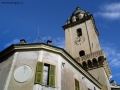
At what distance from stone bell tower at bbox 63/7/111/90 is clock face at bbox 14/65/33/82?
36.9 feet

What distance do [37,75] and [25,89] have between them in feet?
3.66

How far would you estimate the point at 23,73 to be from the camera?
10414 millimetres

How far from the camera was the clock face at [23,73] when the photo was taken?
33.3 ft

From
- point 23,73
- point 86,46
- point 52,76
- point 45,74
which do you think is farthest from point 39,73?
point 86,46

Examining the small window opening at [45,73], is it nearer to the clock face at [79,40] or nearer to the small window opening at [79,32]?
the clock face at [79,40]

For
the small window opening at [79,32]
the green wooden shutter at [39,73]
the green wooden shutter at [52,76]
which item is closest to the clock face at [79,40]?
the small window opening at [79,32]

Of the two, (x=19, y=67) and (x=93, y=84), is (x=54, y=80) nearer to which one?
(x=19, y=67)

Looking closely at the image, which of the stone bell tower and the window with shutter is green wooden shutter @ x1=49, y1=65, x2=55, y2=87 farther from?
the stone bell tower

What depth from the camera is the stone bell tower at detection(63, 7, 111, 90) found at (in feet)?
67.7

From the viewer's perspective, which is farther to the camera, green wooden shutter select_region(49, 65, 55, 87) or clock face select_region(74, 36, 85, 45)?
clock face select_region(74, 36, 85, 45)

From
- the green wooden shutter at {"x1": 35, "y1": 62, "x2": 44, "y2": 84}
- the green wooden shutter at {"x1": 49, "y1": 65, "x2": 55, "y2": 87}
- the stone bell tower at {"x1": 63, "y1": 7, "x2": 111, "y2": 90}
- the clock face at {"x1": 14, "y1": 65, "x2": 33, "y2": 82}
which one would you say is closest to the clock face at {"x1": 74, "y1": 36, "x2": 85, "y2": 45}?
the stone bell tower at {"x1": 63, "y1": 7, "x2": 111, "y2": 90}

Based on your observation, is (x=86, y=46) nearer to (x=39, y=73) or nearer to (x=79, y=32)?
(x=79, y=32)

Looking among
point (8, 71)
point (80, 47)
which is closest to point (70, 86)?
point (8, 71)

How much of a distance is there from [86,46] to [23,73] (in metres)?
15.2
